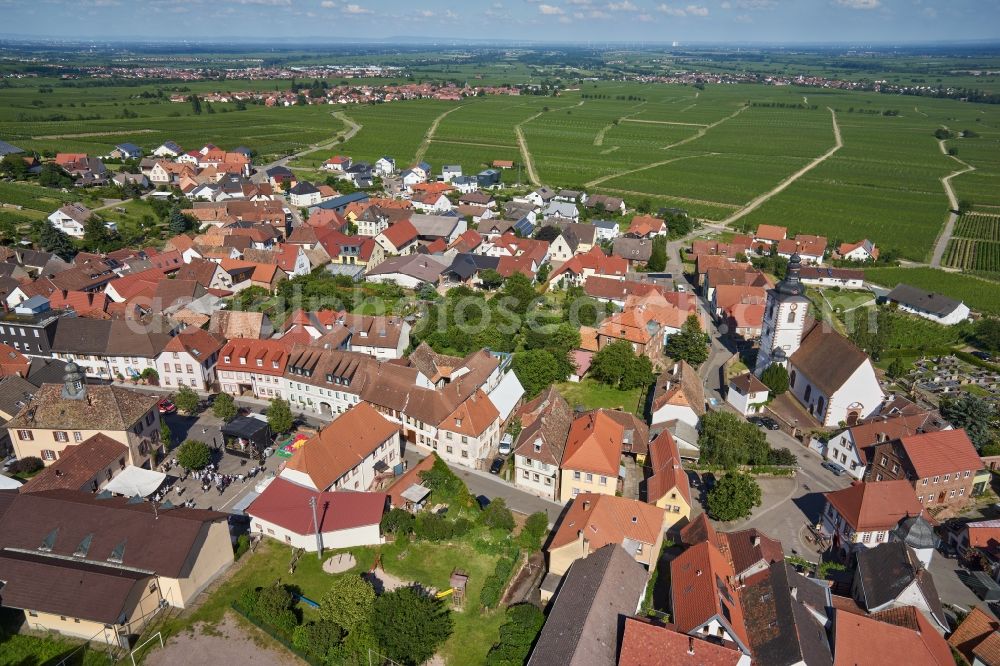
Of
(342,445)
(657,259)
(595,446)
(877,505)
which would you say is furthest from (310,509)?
(657,259)

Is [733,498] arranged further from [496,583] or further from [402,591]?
[402,591]

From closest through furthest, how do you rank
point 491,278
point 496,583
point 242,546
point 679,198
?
point 496,583
point 242,546
point 491,278
point 679,198

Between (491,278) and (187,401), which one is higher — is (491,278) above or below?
above

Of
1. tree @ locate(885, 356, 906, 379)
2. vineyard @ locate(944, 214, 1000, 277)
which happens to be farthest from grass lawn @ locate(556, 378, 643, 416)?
vineyard @ locate(944, 214, 1000, 277)

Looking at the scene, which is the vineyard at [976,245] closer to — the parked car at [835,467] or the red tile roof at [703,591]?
the parked car at [835,467]

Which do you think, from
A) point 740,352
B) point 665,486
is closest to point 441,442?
point 665,486

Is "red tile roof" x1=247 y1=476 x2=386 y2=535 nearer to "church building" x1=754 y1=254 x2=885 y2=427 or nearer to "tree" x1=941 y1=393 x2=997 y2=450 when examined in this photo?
"church building" x1=754 y1=254 x2=885 y2=427

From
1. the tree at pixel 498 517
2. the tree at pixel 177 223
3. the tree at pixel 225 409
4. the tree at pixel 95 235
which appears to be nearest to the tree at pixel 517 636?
the tree at pixel 498 517

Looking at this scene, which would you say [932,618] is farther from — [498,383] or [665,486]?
[498,383]
